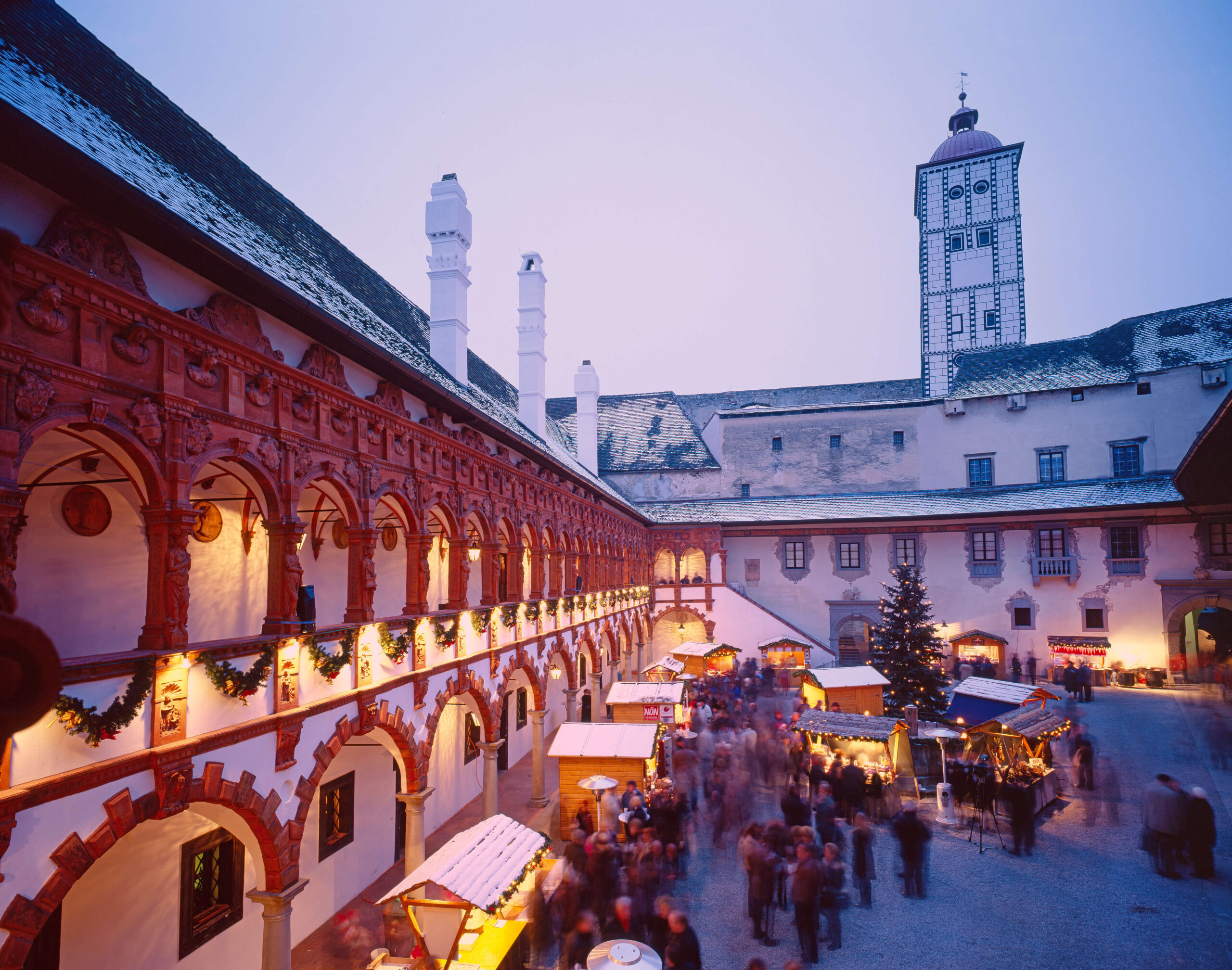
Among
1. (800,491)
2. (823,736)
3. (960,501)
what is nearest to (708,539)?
(800,491)

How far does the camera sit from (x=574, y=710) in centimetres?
2214

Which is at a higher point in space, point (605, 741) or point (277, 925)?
point (605, 741)

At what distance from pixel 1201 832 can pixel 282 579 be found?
47.6 feet

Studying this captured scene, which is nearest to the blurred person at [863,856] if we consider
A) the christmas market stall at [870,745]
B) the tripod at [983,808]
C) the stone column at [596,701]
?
the tripod at [983,808]

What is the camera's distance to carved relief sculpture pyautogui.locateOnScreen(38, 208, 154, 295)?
5.84 m

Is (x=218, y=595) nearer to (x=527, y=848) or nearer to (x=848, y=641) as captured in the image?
(x=527, y=848)

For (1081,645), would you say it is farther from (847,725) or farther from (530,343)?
(530,343)

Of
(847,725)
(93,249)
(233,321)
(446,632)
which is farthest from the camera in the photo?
(847,725)

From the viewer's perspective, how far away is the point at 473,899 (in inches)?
323

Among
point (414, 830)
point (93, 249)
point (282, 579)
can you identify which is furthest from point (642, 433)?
point (93, 249)

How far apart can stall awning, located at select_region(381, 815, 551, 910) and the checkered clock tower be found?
152 feet

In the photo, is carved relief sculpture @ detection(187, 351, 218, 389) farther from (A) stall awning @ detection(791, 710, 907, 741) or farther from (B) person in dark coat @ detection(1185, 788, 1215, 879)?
(B) person in dark coat @ detection(1185, 788, 1215, 879)

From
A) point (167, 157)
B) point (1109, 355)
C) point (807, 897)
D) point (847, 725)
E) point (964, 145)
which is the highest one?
point (964, 145)

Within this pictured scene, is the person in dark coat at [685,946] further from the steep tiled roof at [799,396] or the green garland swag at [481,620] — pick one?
the steep tiled roof at [799,396]
